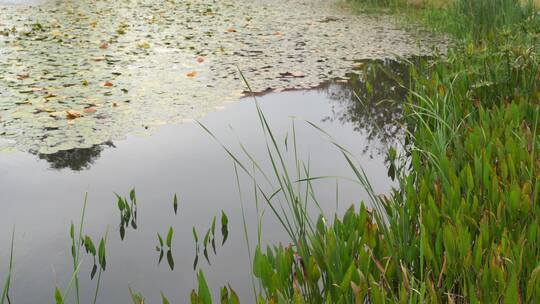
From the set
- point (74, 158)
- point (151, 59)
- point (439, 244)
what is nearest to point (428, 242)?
point (439, 244)

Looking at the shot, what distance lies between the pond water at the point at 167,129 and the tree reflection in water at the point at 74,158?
0.04 feet

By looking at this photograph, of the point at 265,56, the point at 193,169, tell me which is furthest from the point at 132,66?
the point at 193,169

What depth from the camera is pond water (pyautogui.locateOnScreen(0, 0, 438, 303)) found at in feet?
9.00

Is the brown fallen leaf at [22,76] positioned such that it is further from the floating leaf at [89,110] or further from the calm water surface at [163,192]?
the calm water surface at [163,192]

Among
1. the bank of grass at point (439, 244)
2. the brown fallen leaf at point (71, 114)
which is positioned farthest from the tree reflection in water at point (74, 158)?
the bank of grass at point (439, 244)

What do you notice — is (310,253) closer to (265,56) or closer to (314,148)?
(314,148)

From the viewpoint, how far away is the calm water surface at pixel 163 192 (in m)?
2.59

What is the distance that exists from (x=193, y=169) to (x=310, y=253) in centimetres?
159

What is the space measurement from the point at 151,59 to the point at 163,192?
337cm

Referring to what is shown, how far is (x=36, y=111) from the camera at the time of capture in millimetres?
4633

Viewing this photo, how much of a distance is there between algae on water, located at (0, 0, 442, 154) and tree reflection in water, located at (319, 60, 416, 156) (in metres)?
0.26

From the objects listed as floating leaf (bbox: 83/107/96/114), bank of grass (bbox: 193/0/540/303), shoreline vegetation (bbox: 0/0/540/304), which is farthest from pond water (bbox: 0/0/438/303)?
bank of grass (bbox: 193/0/540/303)

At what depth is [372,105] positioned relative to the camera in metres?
5.03

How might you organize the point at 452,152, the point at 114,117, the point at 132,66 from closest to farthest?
the point at 452,152, the point at 114,117, the point at 132,66
